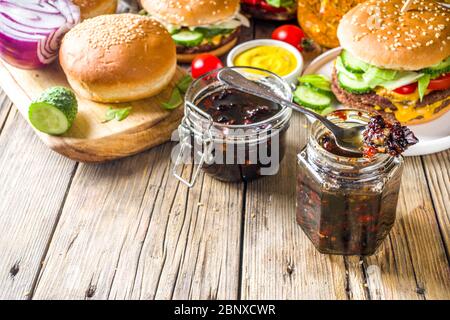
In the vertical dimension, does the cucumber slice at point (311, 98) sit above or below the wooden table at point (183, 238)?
above

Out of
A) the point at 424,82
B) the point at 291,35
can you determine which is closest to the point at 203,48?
the point at 291,35

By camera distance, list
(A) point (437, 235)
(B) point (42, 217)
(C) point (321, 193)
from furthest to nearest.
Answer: (B) point (42, 217) → (A) point (437, 235) → (C) point (321, 193)

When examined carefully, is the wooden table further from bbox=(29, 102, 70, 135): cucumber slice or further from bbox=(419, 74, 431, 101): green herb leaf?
bbox=(419, 74, 431, 101): green herb leaf

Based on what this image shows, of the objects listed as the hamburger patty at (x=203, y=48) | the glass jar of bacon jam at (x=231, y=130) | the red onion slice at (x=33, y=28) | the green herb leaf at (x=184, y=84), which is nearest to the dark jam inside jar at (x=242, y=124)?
the glass jar of bacon jam at (x=231, y=130)

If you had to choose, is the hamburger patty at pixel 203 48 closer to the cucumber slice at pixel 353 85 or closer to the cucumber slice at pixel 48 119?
the cucumber slice at pixel 353 85
